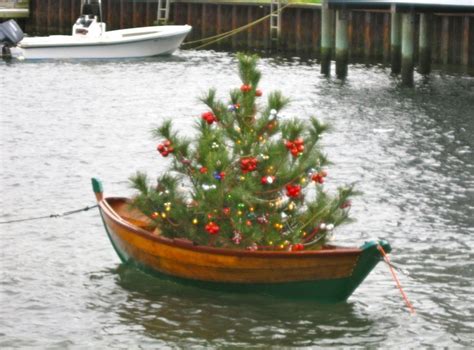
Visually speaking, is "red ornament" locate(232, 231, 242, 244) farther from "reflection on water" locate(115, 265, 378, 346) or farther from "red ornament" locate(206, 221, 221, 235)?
"reflection on water" locate(115, 265, 378, 346)

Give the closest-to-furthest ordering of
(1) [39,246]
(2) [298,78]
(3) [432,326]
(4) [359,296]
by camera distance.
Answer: (3) [432,326] < (4) [359,296] < (1) [39,246] < (2) [298,78]

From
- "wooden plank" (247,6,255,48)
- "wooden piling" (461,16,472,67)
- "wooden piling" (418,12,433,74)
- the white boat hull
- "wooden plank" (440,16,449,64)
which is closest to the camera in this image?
"wooden piling" (418,12,433,74)

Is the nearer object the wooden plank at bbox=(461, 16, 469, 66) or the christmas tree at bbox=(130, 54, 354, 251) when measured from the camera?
the christmas tree at bbox=(130, 54, 354, 251)

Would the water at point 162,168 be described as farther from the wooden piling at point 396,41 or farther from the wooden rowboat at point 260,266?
the wooden piling at point 396,41

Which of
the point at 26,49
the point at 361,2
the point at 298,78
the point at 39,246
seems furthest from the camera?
the point at 26,49

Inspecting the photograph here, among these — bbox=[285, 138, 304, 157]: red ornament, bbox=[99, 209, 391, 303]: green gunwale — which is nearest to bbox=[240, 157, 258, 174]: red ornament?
bbox=[285, 138, 304, 157]: red ornament

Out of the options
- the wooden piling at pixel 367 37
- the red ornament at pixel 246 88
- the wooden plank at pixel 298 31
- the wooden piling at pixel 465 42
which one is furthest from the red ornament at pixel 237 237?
the wooden plank at pixel 298 31

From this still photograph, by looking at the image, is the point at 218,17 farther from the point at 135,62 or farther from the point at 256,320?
Answer: the point at 256,320

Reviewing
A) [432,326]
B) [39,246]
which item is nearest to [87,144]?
[39,246]

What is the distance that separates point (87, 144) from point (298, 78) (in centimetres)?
1886

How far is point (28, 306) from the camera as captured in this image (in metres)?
21.7

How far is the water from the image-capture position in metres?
20.5

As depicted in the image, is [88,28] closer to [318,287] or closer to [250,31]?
[250,31]

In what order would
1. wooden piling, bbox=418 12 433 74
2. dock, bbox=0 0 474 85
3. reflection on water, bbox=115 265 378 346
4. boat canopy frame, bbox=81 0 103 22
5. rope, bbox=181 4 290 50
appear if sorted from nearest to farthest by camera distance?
reflection on water, bbox=115 265 378 346 → dock, bbox=0 0 474 85 → wooden piling, bbox=418 12 433 74 → rope, bbox=181 4 290 50 → boat canopy frame, bbox=81 0 103 22
